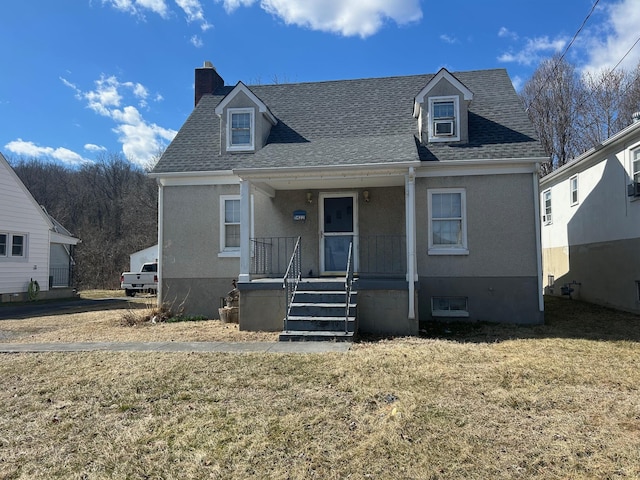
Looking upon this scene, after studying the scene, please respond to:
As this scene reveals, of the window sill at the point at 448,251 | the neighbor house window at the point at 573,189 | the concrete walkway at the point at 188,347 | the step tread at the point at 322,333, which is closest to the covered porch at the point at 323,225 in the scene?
the window sill at the point at 448,251

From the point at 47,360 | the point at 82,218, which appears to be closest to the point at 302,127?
the point at 47,360

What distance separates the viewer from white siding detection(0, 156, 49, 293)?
18906mm

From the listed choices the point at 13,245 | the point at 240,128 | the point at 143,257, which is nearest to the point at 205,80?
the point at 240,128

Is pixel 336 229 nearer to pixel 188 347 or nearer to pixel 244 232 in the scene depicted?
pixel 244 232

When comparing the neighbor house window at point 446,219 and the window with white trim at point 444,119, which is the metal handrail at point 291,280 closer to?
the neighbor house window at point 446,219

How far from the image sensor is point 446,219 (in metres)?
11.2

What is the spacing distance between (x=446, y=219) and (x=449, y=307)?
2.20 m

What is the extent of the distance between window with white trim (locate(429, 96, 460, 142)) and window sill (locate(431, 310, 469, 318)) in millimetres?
4328

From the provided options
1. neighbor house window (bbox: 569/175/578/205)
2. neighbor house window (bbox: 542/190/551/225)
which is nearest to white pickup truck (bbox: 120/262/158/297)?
neighbor house window (bbox: 542/190/551/225)

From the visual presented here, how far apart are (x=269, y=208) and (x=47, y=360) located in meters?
6.46

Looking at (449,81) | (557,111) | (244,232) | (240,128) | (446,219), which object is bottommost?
(244,232)

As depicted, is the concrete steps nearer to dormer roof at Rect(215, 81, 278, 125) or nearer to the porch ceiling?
the porch ceiling

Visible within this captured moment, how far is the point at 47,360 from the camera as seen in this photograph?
723 centimetres

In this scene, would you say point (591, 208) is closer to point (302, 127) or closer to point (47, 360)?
point (302, 127)
